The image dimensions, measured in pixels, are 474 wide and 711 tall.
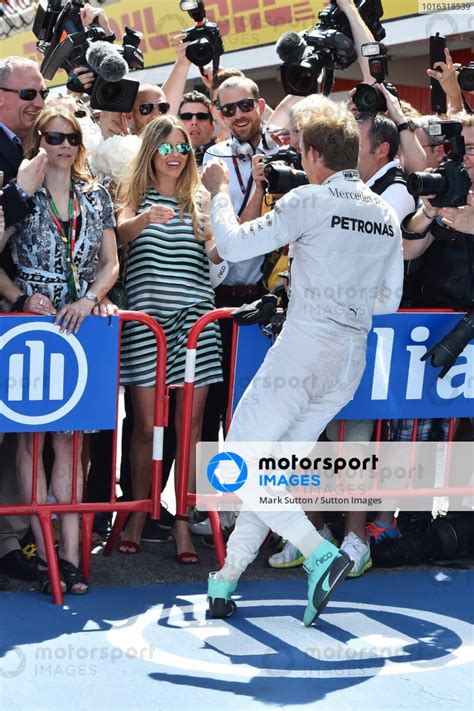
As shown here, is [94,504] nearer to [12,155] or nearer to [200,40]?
[12,155]

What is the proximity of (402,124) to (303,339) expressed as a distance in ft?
5.95

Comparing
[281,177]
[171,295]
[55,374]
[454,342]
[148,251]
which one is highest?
[281,177]

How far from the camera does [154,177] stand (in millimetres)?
6012

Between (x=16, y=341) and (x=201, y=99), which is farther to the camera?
(x=201, y=99)

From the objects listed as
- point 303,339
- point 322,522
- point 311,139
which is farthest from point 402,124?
point 322,522

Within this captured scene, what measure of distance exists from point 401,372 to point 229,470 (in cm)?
123

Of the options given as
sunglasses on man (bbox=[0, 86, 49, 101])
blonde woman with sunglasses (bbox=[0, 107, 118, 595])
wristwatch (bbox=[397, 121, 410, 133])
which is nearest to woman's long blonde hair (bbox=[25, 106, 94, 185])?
blonde woman with sunglasses (bbox=[0, 107, 118, 595])

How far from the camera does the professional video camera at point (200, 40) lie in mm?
7359

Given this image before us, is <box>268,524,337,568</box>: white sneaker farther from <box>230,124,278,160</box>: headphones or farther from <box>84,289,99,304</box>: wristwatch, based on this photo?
<box>230,124,278,160</box>: headphones

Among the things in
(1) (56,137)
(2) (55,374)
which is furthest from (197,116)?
(2) (55,374)

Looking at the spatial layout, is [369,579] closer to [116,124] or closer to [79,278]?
[79,278]

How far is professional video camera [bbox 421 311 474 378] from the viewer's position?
575 cm

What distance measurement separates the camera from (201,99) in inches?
302

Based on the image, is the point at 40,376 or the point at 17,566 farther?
the point at 17,566
